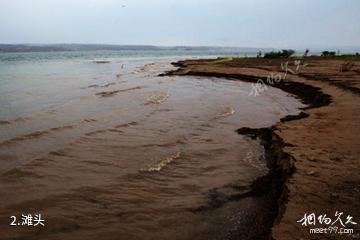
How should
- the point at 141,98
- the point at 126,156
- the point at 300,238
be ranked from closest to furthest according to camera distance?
the point at 300,238, the point at 126,156, the point at 141,98

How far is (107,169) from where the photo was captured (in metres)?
8.91

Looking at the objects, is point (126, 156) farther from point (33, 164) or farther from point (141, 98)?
point (141, 98)

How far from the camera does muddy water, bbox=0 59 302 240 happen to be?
625 centimetres

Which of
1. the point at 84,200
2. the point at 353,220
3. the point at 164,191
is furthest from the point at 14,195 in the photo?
the point at 353,220

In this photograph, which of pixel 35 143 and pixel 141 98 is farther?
pixel 141 98

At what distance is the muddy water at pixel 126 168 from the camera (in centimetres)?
625

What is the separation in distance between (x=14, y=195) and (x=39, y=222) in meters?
1.47

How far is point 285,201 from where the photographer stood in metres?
6.18

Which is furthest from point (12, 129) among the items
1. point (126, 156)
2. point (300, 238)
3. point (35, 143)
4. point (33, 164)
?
point (300, 238)

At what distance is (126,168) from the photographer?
900 cm

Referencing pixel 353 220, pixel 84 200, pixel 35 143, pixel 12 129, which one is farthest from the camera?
pixel 12 129

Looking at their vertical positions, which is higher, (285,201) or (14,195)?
(285,201)

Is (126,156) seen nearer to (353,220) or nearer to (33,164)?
(33,164)

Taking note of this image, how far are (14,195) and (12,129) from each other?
6.38 m
